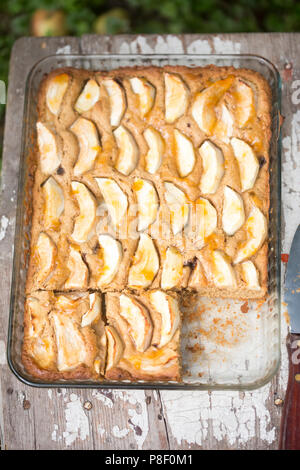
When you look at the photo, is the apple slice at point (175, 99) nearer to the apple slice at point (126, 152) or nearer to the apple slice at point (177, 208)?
the apple slice at point (126, 152)

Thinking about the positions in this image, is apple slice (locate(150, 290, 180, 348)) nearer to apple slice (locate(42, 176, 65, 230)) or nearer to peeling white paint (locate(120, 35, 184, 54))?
apple slice (locate(42, 176, 65, 230))

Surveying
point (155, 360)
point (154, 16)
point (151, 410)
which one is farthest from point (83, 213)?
point (154, 16)

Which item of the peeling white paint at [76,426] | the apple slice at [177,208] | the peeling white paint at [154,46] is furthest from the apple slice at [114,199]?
the peeling white paint at [76,426]

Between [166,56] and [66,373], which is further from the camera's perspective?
[166,56]

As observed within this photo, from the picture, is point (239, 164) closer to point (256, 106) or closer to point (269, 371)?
point (256, 106)

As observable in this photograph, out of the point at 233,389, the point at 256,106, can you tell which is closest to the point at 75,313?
the point at 233,389
